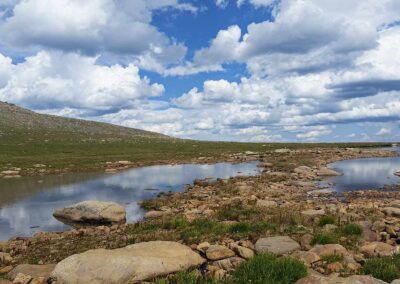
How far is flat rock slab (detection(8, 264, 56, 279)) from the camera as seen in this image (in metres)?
12.1

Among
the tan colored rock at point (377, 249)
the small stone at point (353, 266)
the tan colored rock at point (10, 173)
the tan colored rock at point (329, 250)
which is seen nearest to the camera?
the small stone at point (353, 266)

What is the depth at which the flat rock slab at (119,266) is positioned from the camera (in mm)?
10648

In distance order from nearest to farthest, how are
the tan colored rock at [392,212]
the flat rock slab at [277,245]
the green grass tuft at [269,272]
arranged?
the green grass tuft at [269,272], the flat rock slab at [277,245], the tan colored rock at [392,212]

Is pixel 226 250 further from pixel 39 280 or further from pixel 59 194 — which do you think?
pixel 59 194

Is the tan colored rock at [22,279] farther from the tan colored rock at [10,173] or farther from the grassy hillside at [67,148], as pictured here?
the grassy hillside at [67,148]

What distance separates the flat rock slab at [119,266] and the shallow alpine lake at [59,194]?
11.5 meters

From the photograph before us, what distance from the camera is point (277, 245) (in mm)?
13555

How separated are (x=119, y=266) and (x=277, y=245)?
5170 mm

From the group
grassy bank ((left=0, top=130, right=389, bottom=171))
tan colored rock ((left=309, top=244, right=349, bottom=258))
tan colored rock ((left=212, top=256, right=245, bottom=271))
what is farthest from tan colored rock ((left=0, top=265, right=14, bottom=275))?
grassy bank ((left=0, top=130, right=389, bottom=171))

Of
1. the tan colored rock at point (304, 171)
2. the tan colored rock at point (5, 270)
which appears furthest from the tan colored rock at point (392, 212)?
the tan colored rock at point (304, 171)

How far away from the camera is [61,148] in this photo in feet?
320

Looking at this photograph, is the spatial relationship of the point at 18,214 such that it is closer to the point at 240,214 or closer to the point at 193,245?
the point at 240,214

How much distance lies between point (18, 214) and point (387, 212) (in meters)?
21.4

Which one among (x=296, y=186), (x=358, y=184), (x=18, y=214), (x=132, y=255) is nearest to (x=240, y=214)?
(x=132, y=255)
